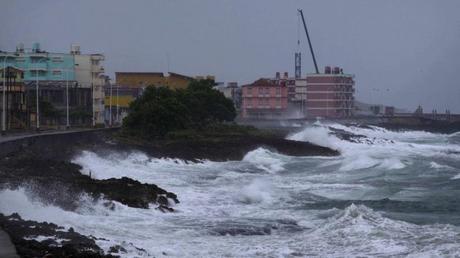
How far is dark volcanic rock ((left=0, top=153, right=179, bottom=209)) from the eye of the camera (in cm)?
2067

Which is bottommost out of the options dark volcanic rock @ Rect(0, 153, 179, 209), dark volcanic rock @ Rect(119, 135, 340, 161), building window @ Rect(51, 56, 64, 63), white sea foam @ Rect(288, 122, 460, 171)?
white sea foam @ Rect(288, 122, 460, 171)

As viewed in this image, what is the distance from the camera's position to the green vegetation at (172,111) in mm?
53500

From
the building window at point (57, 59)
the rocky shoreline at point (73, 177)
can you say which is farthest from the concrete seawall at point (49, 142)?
the building window at point (57, 59)

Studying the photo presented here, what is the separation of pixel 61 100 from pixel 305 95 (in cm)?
5650

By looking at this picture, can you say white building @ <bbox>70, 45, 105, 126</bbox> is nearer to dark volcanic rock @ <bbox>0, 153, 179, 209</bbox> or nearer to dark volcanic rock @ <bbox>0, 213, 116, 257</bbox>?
dark volcanic rock @ <bbox>0, 153, 179, 209</bbox>

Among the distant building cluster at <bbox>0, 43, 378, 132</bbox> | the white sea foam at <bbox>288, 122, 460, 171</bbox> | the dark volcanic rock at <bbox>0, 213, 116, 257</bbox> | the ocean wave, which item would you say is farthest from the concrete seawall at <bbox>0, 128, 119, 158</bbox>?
the ocean wave

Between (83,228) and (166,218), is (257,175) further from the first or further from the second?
(83,228)

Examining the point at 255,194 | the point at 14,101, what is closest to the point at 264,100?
the point at 14,101

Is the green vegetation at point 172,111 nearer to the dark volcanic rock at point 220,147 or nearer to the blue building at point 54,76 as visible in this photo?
the dark volcanic rock at point 220,147

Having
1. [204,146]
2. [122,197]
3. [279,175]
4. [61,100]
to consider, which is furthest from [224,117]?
[122,197]

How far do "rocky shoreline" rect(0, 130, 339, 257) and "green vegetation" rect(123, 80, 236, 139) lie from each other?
2960mm

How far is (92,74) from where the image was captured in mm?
74875

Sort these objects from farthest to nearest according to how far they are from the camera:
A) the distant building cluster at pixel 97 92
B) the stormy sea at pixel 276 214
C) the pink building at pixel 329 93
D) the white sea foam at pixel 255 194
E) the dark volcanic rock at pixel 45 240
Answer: the pink building at pixel 329 93 → the distant building cluster at pixel 97 92 → the white sea foam at pixel 255 194 → the stormy sea at pixel 276 214 → the dark volcanic rock at pixel 45 240

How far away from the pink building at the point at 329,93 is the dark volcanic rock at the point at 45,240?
96557mm
